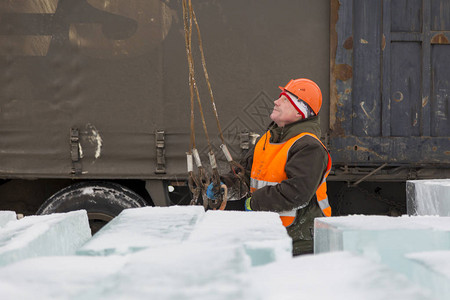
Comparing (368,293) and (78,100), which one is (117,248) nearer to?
(368,293)

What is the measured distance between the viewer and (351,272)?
3.30ft

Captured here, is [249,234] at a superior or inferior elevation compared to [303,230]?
superior

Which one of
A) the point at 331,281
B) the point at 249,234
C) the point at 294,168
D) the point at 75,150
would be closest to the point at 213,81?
the point at 75,150

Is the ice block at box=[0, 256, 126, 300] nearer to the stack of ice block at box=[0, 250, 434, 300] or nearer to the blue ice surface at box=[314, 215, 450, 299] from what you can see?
the stack of ice block at box=[0, 250, 434, 300]

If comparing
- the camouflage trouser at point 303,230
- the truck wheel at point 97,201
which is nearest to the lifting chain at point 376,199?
the truck wheel at point 97,201

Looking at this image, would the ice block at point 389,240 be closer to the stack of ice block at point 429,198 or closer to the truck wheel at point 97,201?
the stack of ice block at point 429,198

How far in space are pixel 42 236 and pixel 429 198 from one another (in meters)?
1.58

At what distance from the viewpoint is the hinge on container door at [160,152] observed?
13.9ft

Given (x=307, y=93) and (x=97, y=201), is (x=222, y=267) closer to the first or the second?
(x=307, y=93)

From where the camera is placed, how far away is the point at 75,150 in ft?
13.9

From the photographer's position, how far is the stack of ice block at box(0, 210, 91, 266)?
4.15 ft

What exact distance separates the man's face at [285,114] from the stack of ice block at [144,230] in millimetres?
1143

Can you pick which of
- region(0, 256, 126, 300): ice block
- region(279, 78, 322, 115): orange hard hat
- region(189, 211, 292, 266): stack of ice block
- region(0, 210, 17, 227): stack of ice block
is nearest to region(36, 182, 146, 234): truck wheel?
region(279, 78, 322, 115): orange hard hat

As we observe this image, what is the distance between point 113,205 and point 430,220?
119 inches
